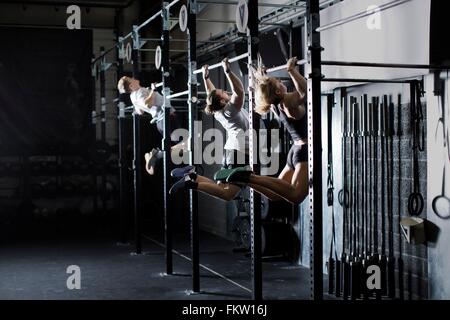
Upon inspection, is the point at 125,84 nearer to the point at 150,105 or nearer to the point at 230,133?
the point at 150,105

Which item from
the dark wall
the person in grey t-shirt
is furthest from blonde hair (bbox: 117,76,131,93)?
the dark wall

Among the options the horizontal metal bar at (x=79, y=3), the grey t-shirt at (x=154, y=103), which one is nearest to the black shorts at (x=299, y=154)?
the grey t-shirt at (x=154, y=103)

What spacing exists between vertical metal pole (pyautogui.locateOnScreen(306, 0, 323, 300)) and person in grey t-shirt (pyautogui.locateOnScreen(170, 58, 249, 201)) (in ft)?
4.17

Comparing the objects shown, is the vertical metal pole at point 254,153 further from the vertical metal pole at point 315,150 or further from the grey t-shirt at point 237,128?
the grey t-shirt at point 237,128

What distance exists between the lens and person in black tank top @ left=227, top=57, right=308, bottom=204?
14.4ft

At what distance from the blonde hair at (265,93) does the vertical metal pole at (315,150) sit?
579 mm

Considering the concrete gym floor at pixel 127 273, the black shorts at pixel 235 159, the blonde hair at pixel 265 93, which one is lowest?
the concrete gym floor at pixel 127 273

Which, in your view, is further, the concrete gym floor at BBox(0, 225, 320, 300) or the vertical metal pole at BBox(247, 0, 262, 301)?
the concrete gym floor at BBox(0, 225, 320, 300)

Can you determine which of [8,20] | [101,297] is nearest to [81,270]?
[101,297]

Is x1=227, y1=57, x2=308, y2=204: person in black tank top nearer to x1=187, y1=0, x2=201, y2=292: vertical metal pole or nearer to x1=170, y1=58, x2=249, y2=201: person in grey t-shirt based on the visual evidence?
x1=170, y1=58, x2=249, y2=201: person in grey t-shirt

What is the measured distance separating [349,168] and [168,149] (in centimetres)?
182

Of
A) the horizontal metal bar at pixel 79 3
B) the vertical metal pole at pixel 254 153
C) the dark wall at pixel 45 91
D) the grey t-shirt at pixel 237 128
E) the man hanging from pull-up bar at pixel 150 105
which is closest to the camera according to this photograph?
the vertical metal pole at pixel 254 153

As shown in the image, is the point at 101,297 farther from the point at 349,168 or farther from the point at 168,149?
the point at 349,168

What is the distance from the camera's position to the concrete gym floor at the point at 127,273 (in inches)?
222
